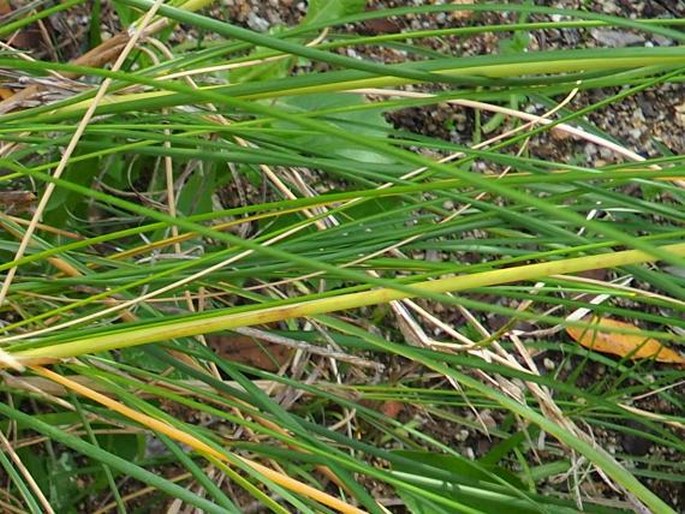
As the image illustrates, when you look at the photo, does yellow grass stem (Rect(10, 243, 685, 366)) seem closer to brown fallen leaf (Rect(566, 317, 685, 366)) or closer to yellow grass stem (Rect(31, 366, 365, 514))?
yellow grass stem (Rect(31, 366, 365, 514))

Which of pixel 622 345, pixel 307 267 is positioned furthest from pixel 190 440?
pixel 622 345

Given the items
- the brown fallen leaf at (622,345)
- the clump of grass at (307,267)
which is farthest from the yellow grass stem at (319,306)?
the brown fallen leaf at (622,345)

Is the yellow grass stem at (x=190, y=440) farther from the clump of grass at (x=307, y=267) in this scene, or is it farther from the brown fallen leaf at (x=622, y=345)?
the brown fallen leaf at (x=622, y=345)

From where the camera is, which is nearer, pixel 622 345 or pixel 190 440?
pixel 190 440

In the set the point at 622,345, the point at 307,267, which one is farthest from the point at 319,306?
the point at 622,345

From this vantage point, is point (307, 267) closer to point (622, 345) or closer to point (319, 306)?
point (319, 306)

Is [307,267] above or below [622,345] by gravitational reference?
above

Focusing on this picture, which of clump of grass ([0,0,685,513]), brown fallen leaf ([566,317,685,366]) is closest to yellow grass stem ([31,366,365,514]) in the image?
clump of grass ([0,0,685,513])

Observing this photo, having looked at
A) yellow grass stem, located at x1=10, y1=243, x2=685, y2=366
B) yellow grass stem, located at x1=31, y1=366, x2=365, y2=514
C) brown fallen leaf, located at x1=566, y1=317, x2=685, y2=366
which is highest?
yellow grass stem, located at x1=10, y1=243, x2=685, y2=366

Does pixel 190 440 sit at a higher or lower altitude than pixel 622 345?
higher

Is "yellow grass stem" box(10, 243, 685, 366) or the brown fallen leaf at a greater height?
"yellow grass stem" box(10, 243, 685, 366)

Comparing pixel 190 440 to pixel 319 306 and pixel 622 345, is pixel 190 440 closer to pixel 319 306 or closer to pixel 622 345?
pixel 319 306
